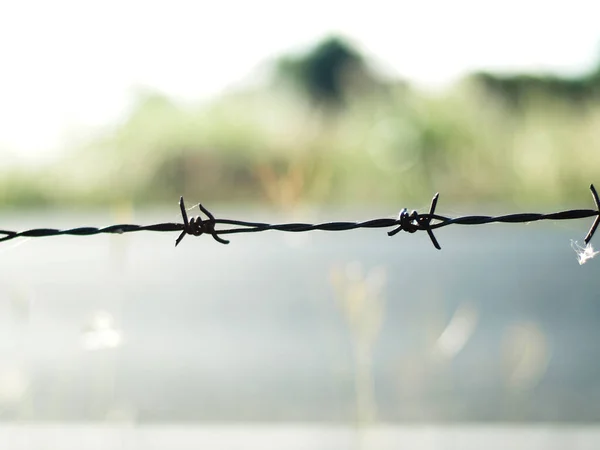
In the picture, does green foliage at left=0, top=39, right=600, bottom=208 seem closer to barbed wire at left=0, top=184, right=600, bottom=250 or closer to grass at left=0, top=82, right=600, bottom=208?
grass at left=0, top=82, right=600, bottom=208

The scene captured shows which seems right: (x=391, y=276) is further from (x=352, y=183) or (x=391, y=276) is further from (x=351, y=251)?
(x=352, y=183)

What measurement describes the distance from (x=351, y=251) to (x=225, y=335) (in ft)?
6.92

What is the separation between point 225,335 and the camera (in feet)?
16.8

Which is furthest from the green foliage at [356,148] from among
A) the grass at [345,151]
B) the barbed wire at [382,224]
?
the barbed wire at [382,224]

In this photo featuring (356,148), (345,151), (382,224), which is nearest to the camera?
(382,224)

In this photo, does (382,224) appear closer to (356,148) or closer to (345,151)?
(345,151)

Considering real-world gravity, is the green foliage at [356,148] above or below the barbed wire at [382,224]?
above

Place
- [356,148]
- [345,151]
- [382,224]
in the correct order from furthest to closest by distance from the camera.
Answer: [356,148] < [345,151] < [382,224]

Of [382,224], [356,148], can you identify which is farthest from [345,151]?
[382,224]

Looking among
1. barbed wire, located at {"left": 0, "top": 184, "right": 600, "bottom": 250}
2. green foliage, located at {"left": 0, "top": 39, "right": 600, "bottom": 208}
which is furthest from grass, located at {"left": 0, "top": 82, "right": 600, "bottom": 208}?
barbed wire, located at {"left": 0, "top": 184, "right": 600, "bottom": 250}

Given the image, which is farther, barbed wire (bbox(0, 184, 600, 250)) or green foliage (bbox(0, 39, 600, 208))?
green foliage (bbox(0, 39, 600, 208))

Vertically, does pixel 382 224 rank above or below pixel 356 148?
below

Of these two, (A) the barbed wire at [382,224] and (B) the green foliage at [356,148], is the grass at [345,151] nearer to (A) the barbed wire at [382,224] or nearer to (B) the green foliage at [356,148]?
(B) the green foliage at [356,148]

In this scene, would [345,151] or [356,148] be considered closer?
[345,151]
